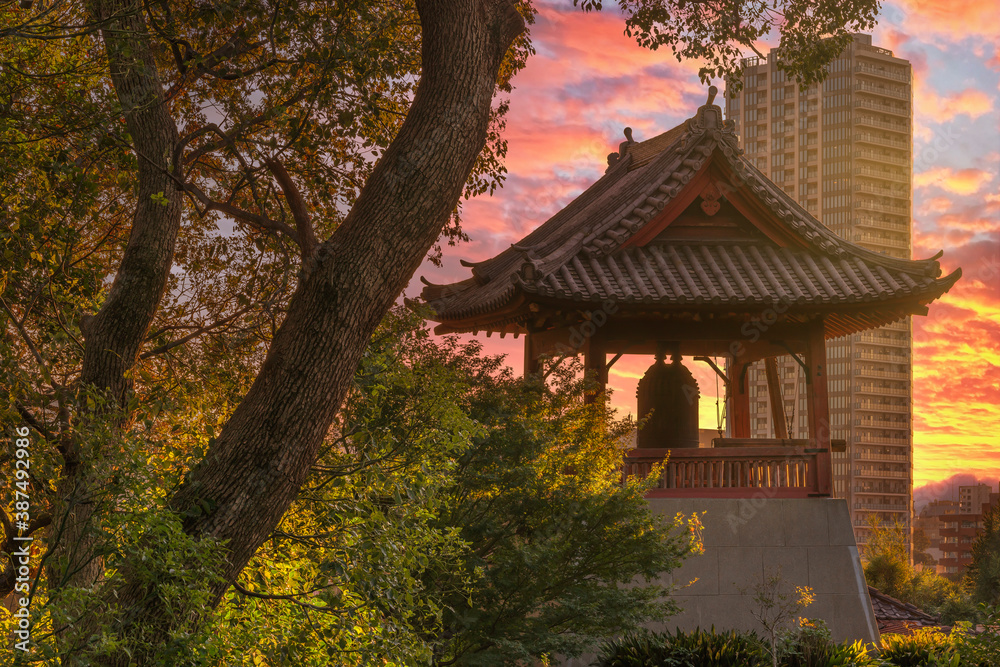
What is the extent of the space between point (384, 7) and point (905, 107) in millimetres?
57147

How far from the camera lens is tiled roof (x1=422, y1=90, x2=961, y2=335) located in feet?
34.2

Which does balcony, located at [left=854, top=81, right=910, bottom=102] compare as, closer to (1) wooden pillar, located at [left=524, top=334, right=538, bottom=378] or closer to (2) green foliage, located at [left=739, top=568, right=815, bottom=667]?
(1) wooden pillar, located at [left=524, top=334, right=538, bottom=378]

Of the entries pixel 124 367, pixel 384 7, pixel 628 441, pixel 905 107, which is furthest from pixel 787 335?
pixel 905 107

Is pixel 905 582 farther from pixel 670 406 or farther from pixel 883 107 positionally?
pixel 883 107

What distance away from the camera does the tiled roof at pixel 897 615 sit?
1469cm

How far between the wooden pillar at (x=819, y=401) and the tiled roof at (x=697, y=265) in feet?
2.52

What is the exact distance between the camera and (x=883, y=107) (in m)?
55.0

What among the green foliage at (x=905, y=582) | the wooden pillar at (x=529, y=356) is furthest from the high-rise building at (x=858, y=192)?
the wooden pillar at (x=529, y=356)

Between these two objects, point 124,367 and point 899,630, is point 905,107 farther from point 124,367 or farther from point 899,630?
point 124,367

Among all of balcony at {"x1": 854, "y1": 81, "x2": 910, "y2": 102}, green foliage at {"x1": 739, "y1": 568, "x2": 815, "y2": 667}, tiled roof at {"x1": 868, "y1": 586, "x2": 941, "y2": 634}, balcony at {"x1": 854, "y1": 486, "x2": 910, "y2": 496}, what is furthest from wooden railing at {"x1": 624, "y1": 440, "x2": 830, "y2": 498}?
balcony at {"x1": 854, "y1": 81, "x2": 910, "y2": 102}

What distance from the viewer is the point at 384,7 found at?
6.45 m

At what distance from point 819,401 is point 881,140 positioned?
49.7 m

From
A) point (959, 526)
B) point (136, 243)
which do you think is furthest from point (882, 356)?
point (136, 243)

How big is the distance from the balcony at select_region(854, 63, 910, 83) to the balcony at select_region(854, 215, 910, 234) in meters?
9.21
